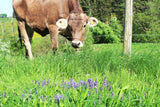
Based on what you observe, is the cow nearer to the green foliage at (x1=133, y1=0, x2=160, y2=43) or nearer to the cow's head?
the cow's head

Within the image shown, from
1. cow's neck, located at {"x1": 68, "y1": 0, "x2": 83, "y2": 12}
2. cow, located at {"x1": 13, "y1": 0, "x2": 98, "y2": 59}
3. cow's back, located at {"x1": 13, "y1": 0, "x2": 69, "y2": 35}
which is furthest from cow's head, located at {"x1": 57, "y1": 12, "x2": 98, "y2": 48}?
cow's back, located at {"x1": 13, "y1": 0, "x2": 69, "y2": 35}

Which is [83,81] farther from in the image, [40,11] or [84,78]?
[40,11]

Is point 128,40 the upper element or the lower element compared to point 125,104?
upper

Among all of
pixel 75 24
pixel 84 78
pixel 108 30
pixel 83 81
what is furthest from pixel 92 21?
pixel 108 30

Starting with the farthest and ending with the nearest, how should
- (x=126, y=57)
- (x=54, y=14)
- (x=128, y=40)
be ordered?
(x=54, y=14)
(x=128, y=40)
(x=126, y=57)

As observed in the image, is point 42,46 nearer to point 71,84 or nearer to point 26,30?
point 26,30

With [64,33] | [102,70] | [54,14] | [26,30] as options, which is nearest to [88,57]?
[102,70]

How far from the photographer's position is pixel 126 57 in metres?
4.10

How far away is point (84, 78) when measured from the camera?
9.83ft

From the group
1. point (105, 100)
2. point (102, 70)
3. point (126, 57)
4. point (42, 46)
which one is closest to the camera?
point (105, 100)

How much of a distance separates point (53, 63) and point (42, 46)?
413 cm

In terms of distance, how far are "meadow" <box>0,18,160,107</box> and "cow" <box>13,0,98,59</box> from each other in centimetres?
64

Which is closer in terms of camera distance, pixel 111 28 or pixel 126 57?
pixel 126 57

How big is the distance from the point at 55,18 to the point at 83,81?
3.00 meters
